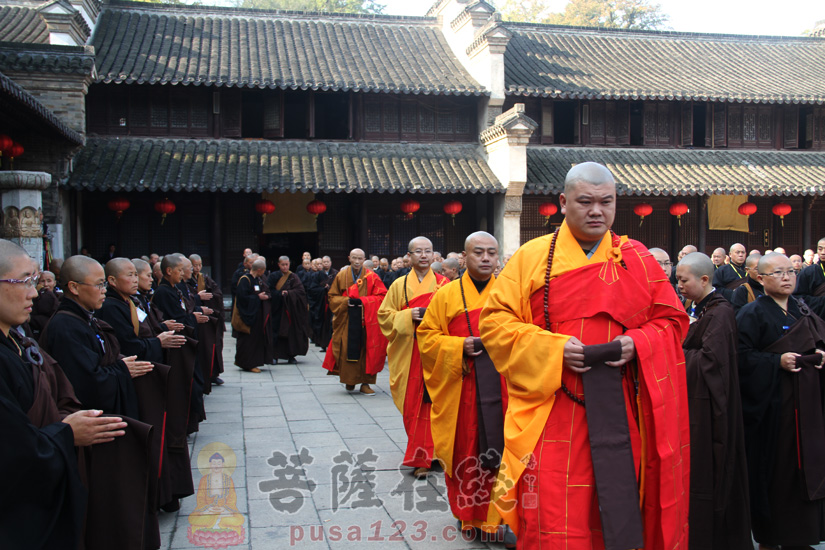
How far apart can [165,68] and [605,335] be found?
14433 millimetres

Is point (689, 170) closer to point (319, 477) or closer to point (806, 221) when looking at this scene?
point (806, 221)

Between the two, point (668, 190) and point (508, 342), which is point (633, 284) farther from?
point (668, 190)

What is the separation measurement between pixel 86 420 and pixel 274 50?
15430mm

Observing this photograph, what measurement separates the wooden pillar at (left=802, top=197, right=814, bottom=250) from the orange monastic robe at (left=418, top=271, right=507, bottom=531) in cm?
1627

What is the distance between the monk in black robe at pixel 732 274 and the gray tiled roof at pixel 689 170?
6.97 m

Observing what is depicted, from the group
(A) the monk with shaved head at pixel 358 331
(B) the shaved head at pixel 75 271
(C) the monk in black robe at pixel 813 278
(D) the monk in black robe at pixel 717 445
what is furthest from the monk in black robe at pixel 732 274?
(B) the shaved head at pixel 75 271

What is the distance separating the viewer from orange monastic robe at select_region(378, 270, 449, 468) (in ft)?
16.9

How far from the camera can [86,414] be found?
2.72 metres

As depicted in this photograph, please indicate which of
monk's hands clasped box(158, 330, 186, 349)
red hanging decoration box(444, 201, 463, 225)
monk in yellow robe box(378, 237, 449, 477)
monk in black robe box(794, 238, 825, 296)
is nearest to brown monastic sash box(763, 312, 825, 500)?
monk in yellow robe box(378, 237, 449, 477)

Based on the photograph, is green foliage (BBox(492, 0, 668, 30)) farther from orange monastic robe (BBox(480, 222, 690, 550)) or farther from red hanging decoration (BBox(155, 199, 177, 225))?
orange monastic robe (BBox(480, 222, 690, 550))

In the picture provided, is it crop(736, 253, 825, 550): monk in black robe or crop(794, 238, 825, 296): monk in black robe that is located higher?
crop(794, 238, 825, 296): monk in black robe

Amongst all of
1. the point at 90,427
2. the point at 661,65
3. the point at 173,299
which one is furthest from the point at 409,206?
the point at 90,427

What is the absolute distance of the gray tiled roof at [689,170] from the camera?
16.0m

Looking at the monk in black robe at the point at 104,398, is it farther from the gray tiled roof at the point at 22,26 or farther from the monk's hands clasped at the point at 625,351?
the gray tiled roof at the point at 22,26
